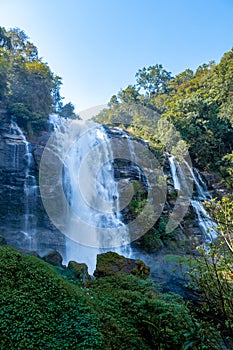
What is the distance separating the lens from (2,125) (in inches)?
603

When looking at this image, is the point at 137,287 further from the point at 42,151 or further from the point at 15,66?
the point at 15,66

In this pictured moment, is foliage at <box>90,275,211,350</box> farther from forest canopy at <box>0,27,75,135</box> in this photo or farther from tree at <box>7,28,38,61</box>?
tree at <box>7,28,38,61</box>

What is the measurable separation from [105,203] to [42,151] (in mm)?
5067

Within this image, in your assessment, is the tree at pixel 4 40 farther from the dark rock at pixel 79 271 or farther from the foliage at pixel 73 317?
the foliage at pixel 73 317


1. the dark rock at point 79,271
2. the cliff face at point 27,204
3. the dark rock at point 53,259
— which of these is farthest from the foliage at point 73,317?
the cliff face at point 27,204

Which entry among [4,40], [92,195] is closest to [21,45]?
[4,40]

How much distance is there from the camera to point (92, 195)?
14859 mm

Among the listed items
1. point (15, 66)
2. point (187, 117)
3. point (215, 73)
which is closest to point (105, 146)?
point (187, 117)

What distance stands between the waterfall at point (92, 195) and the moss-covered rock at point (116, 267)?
183 inches

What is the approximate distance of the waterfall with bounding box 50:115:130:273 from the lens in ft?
42.6

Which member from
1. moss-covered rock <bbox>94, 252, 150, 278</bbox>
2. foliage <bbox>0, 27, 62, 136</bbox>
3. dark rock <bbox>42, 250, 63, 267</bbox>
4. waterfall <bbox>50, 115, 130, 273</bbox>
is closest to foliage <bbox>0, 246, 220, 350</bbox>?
moss-covered rock <bbox>94, 252, 150, 278</bbox>

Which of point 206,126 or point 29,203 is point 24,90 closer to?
point 29,203

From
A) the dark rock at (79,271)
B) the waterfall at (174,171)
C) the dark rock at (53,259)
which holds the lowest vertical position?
the dark rock at (53,259)

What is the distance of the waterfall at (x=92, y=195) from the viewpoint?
12992 mm
